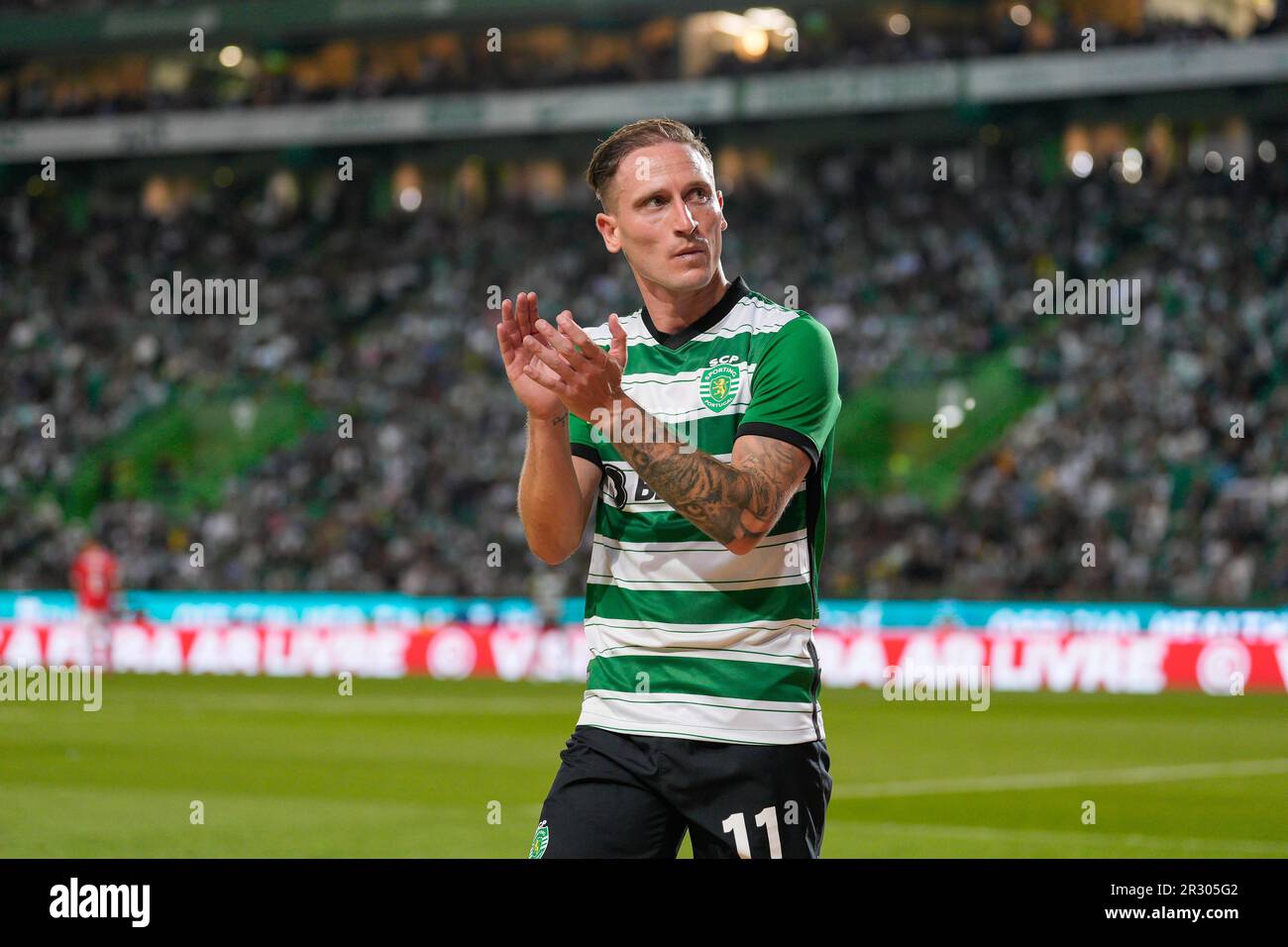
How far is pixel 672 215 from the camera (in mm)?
4441

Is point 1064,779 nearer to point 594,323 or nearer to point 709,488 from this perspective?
point 709,488

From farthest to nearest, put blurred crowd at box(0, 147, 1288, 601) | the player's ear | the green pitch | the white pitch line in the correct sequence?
blurred crowd at box(0, 147, 1288, 601) → the white pitch line → the green pitch → the player's ear

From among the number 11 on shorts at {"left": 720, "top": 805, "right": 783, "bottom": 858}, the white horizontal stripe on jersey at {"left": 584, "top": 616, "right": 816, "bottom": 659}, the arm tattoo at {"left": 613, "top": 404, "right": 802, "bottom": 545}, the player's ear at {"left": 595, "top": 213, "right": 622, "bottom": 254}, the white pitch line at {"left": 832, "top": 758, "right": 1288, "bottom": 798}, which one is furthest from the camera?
the white pitch line at {"left": 832, "top": 758, "right": 1288, "bottom": 798}

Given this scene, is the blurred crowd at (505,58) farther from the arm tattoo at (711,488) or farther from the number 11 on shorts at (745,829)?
the number 11 on shorts at (745,829)

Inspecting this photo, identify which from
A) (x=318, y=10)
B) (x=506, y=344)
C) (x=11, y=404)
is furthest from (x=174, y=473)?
(x=506, y=344)

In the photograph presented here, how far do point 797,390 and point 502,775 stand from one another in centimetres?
1037

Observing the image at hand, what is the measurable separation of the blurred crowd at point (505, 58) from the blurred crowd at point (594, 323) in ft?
7.71

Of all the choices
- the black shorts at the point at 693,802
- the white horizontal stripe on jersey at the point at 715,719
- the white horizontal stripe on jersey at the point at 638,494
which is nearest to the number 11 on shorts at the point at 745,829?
the black shorts at the point at 693,802

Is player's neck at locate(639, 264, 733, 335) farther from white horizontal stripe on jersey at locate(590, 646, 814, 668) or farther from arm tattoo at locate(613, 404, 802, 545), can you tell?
white horizontal stripe on jersey at locate(590, 646, 814, 668)

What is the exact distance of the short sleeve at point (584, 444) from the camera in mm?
4520

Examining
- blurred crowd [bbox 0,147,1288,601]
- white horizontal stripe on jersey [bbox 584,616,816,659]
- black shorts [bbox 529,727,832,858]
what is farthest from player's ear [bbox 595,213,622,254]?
blurred crowd [bbox 0,147,1288,601]

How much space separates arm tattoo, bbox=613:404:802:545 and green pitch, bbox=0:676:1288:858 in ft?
21.6

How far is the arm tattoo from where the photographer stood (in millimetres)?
4035

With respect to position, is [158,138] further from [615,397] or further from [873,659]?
[615,397]
